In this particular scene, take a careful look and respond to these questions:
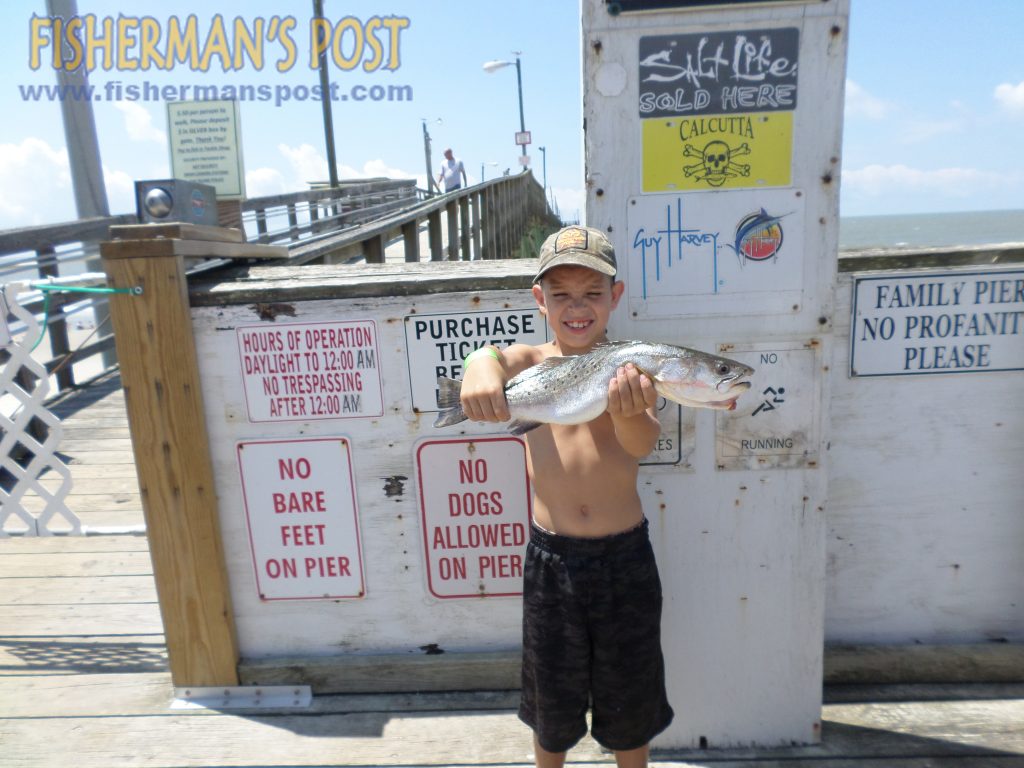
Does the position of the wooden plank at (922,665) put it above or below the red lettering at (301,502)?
below

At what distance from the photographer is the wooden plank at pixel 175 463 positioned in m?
2.81

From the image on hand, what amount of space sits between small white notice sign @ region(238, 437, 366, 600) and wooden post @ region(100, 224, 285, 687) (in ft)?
0.55

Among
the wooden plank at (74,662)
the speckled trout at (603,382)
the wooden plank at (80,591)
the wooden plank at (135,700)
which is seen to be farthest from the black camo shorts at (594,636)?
the wooden plank at (80,591)

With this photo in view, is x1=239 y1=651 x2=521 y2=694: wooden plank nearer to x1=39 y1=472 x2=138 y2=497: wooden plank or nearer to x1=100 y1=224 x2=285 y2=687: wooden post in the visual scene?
x1=100 y1=224 x2=285 y2=687: wooden post

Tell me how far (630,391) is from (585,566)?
2.15 ft

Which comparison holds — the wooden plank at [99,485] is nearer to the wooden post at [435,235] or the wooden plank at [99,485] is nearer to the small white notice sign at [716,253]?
the small white notice sign at [716,253]

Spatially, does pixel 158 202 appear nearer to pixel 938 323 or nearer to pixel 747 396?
pixel 747 396

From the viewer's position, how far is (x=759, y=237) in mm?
2406

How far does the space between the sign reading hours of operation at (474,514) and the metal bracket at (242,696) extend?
28.4 inches

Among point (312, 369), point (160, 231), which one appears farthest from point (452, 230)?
point (312, 369)

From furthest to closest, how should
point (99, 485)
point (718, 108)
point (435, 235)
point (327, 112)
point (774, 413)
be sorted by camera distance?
point (327, 112), point (435, 235), point (99, 485), point (774, 413), point (718, 108)

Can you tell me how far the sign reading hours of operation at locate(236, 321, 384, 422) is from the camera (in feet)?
9.45

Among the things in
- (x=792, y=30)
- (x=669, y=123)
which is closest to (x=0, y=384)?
(x=669, y=123)

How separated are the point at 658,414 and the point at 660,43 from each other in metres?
1.21
